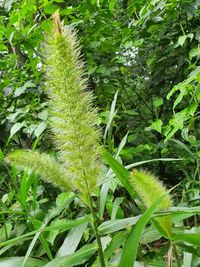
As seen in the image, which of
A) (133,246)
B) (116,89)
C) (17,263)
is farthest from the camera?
(116,89)

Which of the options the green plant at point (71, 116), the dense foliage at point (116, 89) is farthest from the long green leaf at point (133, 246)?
the dense foliage at point (116, 89)

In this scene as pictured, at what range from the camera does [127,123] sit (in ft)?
7.31

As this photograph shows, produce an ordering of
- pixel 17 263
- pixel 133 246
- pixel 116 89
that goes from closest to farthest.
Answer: pixel 133 246
pixel 17 263
pixel 116 89

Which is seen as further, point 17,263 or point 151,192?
point 17,263

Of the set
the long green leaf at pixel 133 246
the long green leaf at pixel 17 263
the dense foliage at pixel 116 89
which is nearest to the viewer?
the long green leaf at pixel 133 246

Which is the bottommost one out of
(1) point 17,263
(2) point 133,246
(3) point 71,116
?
(1) point 17,263

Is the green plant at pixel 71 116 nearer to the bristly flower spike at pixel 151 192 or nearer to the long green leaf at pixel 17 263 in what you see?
the bristly flower spike at pixel 151 192

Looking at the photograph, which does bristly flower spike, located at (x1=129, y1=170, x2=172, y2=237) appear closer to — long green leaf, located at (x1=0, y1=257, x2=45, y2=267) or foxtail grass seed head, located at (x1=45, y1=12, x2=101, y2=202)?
foxtail grass seed head, located at (x1=45, y1=12, x2=101, y2=202)

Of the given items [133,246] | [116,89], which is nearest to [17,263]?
[133,246]

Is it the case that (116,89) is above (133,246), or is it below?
below

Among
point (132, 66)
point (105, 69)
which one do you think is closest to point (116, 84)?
point (105, 69)

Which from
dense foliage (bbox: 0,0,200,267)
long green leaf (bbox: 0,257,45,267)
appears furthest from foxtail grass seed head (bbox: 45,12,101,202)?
dense foliage (bbox: 0,0,200,267)

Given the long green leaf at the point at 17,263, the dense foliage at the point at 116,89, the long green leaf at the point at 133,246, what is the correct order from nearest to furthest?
the long green leaf at the point at 133,246 < the long green leaf at the point at 17,263 < the dense foliage at the point at 116,89

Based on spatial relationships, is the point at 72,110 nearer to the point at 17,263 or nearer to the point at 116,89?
the point at 17,263
